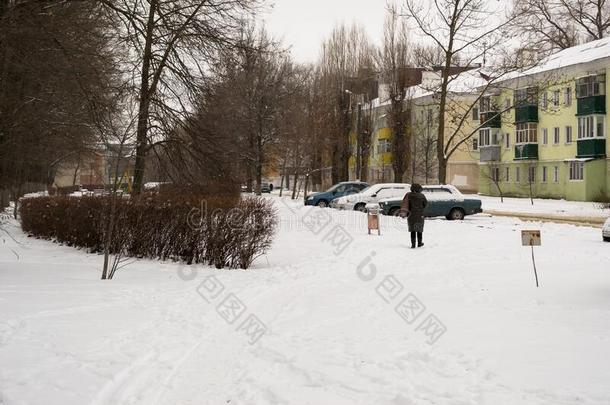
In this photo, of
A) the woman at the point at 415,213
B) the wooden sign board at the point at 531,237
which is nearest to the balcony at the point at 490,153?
the woman at the point at 415,213

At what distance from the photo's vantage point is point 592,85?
147 feet

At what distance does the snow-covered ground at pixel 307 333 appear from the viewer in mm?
5430

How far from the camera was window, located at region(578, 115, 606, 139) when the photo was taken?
4462 centimetres

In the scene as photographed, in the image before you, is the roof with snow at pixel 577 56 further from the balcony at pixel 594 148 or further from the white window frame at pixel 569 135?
the balcony at pixel 594 148

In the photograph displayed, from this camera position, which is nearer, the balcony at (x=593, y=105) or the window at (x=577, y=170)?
the balcony at (x=593, y=105)

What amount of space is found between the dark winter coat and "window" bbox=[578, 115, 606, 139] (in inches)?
1264

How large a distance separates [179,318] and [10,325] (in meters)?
1.98

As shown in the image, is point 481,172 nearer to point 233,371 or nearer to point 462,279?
point 462,279

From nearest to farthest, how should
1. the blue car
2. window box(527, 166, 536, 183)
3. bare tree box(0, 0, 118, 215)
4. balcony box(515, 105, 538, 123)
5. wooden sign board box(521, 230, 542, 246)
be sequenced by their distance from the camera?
wooden sign board box(521, 230, 542, 246) < bare tree box(0, 0, 118, 215) < the blue car < window box(527, 166, 536, 183) < balcony box(515, 105, 538, 123)

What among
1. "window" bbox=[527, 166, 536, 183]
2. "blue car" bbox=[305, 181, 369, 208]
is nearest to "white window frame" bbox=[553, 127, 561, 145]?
"window" bbox=[527, 166, 536, 183]

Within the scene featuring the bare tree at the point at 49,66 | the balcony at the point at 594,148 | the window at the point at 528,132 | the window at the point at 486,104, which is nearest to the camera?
the bare tree at the point at 49,66

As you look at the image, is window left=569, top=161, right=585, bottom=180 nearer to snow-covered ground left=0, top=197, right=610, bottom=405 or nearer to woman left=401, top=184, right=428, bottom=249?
woman left=401, top=184, right=428, bottom=249

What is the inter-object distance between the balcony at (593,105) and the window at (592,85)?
1.18 ft

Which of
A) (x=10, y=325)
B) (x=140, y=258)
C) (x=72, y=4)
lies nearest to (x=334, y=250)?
(x=140, y=258)
